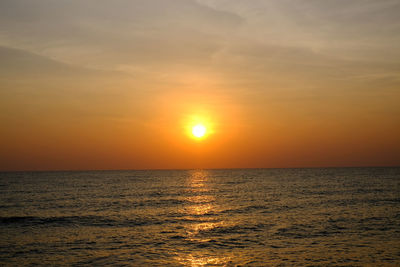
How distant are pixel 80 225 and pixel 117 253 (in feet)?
44.3

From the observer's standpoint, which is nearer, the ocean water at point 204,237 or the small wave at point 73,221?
the ocean water at point 204,237

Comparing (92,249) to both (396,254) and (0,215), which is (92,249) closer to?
(396,254)

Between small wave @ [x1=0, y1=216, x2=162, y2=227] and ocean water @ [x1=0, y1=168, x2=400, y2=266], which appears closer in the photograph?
ocean water @ [x1=0, y1=168, x2=400, y2=266]

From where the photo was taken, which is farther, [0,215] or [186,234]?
[0,215]

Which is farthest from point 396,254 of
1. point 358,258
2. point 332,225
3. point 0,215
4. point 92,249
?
point 0,215

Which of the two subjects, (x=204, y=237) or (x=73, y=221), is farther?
(x=73, y=221)

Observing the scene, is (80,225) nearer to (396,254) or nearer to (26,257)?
(26,257)

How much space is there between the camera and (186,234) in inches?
1225

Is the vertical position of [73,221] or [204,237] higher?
[204,237]

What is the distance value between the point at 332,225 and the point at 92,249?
2365 centimetres

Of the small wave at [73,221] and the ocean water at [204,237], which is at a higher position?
the ocean water at [204,237]

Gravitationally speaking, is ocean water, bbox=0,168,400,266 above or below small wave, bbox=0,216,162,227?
above

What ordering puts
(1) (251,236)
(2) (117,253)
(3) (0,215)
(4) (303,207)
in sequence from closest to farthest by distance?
(2) (117,253) < (1) (251,236) < (3) (0,215) < (4) (303,207)

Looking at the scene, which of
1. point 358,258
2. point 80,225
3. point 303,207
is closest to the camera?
point 358,258
